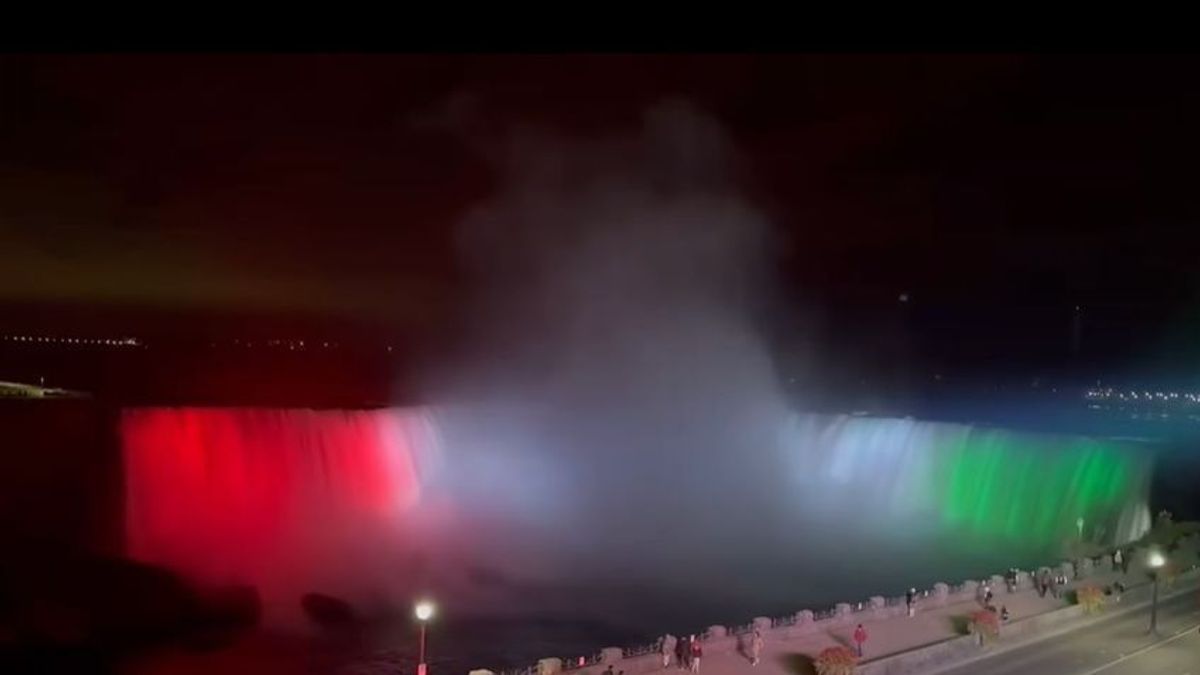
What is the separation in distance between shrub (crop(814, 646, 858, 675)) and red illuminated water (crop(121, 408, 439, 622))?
541 inches

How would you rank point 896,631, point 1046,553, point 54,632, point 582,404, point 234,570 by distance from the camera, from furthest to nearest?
point 582,404
point 1046,553
point 234,570
point 54,632
point 896,631

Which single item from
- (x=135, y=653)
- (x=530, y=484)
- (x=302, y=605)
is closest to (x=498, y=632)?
(x=302, y=605)

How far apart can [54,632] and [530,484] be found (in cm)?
2132

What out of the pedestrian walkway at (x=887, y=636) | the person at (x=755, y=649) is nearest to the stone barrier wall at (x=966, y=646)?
the pedestrian walkway at (x=887, y=636)

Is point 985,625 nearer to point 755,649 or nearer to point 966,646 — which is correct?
point 966,646

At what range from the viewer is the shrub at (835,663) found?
47.4ft

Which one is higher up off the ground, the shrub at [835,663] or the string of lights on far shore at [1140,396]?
the string of lights on far shore at [1140,396]

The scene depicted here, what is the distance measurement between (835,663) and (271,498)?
918 inches

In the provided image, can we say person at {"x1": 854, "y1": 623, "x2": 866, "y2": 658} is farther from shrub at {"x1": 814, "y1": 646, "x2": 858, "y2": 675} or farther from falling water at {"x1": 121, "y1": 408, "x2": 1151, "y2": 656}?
falling water at {"x1": 121, "y1": 408, "x2": 1151, "y2": 656}

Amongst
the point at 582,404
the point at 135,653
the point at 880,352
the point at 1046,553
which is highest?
the point at 880,352

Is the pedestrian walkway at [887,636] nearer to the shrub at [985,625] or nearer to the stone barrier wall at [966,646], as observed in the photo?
the stone barrier wall at [966,646]

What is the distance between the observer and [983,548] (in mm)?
31281

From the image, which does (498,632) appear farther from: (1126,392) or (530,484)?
(1126,392)

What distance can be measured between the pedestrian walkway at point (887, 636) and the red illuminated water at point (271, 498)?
474 inches
